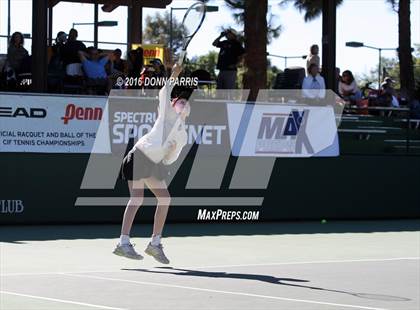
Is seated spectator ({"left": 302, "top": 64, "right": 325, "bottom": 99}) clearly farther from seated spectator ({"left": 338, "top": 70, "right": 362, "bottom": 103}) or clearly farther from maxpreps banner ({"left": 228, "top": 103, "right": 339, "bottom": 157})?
seated spectator ({"left": 338, "top": 70, "right": 362, "bottom": 103})

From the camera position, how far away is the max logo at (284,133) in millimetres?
18516

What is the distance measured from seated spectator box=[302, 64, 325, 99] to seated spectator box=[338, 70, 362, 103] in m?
3.30

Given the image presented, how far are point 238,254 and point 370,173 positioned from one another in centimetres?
695

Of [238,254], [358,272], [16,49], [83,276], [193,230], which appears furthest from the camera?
[16,49]

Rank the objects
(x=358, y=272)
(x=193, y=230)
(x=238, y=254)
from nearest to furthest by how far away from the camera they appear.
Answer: (x=358, y=272), (x=238, y=254), (x=193, y=230)

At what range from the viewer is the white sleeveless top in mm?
10922

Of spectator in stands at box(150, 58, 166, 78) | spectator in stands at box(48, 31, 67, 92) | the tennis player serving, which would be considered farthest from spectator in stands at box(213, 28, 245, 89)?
the tennis player serving

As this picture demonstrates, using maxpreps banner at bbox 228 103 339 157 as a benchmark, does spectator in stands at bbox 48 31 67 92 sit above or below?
above

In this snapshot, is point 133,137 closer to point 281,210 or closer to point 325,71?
point 281,210

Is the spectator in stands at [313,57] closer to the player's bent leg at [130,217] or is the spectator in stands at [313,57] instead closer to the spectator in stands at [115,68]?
the spectator in stands at [115,68]

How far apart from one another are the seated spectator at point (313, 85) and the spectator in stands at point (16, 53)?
17.6 feet

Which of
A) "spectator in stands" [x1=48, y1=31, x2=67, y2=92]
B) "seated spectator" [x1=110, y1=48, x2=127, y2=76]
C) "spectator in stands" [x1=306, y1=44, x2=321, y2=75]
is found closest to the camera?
"spectator in stands" [x1=48, y1=31, x2=67, y2=92]

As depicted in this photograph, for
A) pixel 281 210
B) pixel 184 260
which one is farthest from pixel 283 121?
pixel 184 260

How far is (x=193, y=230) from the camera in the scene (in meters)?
16.8
